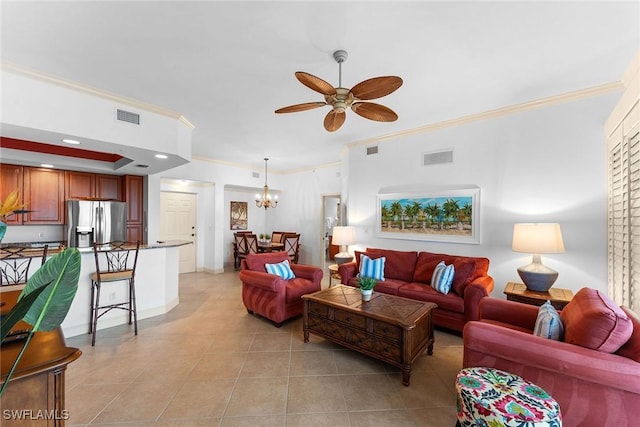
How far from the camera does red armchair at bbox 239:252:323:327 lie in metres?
3.31

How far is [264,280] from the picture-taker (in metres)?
3.37

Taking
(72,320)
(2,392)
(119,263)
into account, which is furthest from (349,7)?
(72,320)

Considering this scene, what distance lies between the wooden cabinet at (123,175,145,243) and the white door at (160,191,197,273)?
110 centimetres

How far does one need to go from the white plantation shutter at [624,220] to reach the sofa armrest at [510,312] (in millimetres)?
697

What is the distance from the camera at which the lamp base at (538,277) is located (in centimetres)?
286

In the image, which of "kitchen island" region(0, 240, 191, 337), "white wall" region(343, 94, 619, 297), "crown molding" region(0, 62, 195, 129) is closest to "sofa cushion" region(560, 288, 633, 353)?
"white wall" region(343, 94, 619, 297)

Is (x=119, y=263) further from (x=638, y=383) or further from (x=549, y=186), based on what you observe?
(x=549, y=186)

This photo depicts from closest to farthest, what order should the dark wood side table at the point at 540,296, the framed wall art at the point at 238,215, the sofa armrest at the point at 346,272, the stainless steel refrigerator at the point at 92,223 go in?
1. the dark wood side table at the point at 540,296
2. the sofa armrest at the point at 346,272
3. the stainless steel refrigerator at the point at 92,223
4. the framed wall art at the point at 238,215

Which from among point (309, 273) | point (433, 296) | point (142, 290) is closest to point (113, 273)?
point (142, 290)

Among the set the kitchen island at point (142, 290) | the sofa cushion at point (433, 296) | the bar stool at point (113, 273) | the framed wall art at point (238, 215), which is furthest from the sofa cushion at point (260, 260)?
the framed wall art at point (238, 215)

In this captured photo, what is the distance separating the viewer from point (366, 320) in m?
2.49

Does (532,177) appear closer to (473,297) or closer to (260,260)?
(473,297)

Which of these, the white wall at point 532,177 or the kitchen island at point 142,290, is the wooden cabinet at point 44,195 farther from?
the white wall at point 532,177

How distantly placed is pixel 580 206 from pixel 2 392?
4.64 meters
